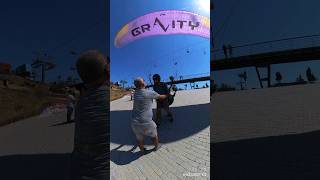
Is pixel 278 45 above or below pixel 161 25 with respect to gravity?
above

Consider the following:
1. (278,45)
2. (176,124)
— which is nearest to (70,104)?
(176,124)

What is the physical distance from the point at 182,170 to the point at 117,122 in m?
0.46

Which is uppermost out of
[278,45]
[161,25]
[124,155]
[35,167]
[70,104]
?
[278,45]

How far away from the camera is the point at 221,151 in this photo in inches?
230

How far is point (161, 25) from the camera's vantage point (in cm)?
269

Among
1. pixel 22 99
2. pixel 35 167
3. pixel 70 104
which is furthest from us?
pixel 35 167

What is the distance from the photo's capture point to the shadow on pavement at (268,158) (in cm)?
474

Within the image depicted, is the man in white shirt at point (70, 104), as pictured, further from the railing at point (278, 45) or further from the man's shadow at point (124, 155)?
the railing at point (278, 45)

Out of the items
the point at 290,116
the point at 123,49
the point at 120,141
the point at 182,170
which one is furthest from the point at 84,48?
the point at 290,116

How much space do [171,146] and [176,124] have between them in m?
0.13

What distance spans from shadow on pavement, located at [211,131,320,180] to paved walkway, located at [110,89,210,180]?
1891mm

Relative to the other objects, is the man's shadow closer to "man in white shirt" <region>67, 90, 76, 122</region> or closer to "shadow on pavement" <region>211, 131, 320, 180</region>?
"man in white shirt" <region>67, 90, 76, 122</region>

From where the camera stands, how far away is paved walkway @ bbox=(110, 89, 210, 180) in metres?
2.74

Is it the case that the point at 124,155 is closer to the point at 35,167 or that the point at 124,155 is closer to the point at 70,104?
the point at 70,104
